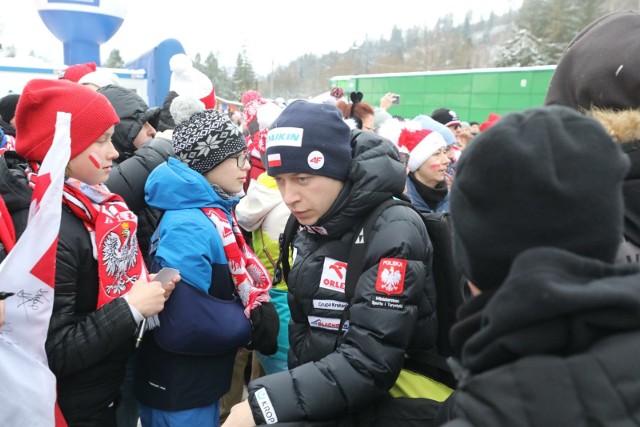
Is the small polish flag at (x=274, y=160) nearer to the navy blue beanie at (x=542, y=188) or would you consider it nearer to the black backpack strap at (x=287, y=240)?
the black backpack strap at (x=287, y=240)

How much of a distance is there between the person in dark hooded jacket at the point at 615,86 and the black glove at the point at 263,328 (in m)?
1.61

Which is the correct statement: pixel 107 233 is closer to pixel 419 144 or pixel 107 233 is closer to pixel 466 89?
pixel 419 144

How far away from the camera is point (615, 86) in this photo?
1.47 metres

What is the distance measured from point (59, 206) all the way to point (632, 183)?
183 cm

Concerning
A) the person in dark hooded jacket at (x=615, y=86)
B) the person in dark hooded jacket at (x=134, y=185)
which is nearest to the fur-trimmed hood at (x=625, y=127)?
the person in dark hooded jacket at (x=615, y=86)

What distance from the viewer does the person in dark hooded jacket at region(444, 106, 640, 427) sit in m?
0.81

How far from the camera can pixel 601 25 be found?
162 cm

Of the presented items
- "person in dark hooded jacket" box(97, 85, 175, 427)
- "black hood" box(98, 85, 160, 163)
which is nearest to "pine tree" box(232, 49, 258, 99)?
"black hood" box(98, 85, 160, 163)

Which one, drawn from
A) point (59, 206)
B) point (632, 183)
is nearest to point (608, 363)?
point (632, 183)

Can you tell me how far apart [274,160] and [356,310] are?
27.5 inches

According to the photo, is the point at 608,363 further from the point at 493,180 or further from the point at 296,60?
the point at 296,60

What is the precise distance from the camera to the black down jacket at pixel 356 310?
65.1 inches
